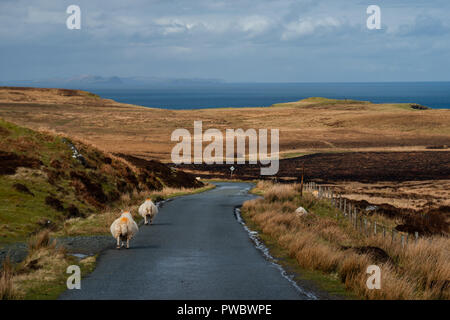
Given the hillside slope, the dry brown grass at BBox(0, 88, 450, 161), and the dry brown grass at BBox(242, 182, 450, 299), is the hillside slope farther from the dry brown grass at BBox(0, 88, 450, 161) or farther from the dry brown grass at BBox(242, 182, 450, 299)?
the dry brown grass at BBox(0, 88, 450, 161)

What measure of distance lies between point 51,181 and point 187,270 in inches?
623

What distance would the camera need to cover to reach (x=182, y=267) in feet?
48.8

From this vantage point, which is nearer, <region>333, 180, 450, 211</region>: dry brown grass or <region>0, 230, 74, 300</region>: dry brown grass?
<region>0, 230, 74, 300</region>: dry brown grass

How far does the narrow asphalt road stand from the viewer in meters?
11.8

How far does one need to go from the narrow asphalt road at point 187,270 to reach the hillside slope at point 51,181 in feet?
13.8

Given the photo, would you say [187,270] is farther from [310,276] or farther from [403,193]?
[403,193]

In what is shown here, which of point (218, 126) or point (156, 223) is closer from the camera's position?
point (156, 223)

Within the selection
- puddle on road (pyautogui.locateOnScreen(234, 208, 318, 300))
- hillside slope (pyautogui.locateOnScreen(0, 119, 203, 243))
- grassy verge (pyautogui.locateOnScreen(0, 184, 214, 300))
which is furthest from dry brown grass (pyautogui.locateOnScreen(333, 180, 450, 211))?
grassy verge (pyautogui.locateOnScreen(0, 184, 214, 300))

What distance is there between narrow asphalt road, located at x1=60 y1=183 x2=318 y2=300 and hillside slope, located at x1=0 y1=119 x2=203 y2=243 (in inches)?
165

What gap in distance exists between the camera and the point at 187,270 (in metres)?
14.4

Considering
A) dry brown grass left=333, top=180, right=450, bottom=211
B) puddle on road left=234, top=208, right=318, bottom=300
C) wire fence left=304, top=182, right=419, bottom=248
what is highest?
puddle on road left=234, top=208, right=318, bottom=300

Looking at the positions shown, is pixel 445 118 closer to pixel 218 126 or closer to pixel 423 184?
pixel 218 126
